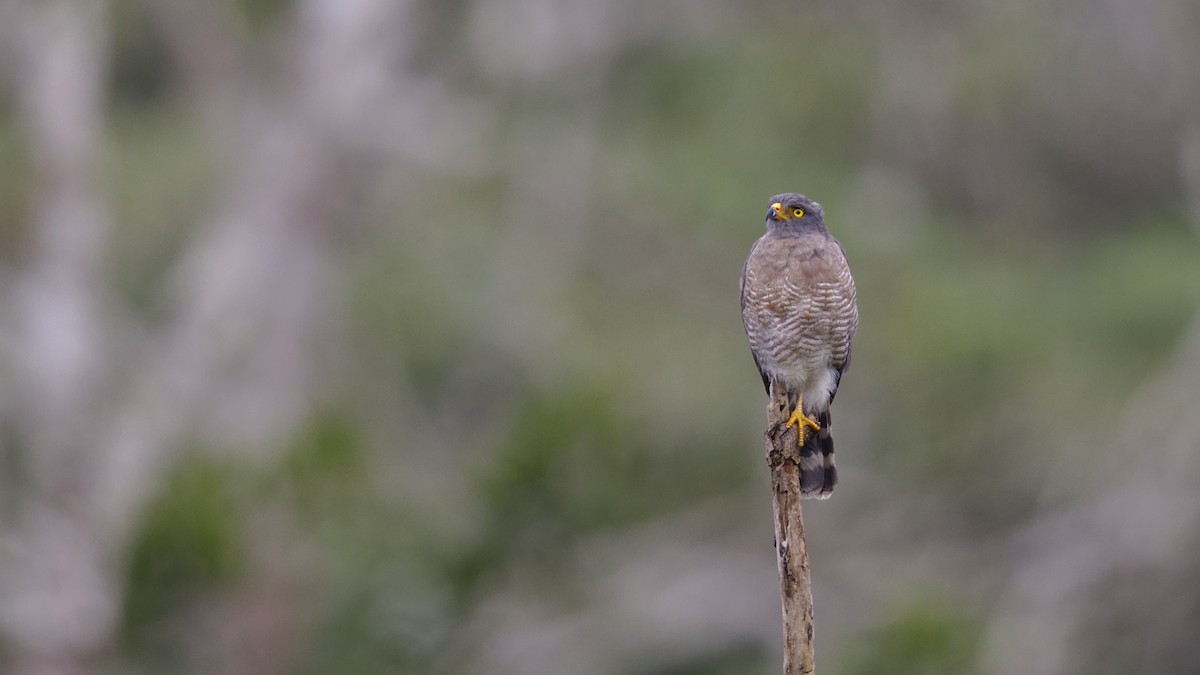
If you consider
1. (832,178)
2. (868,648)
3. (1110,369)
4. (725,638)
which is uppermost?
(832,178)

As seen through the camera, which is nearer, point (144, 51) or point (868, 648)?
point (868, 648)

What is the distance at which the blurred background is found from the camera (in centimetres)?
984

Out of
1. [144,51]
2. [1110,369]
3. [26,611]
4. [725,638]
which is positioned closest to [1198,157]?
[1110,369]

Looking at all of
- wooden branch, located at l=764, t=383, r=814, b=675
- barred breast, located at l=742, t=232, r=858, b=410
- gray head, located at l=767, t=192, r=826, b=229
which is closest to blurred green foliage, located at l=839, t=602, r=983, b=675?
barred breast, located at l=742, t=232, r=858, b=410

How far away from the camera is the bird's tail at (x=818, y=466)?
4.56 metres

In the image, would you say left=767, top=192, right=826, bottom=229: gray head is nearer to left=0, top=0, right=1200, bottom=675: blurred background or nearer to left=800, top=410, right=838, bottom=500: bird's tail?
left=800, top=410, right=838, bottom=500: bird's tail

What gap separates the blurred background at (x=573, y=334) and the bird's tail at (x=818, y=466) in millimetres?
3747

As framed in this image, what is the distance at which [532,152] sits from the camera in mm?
14602

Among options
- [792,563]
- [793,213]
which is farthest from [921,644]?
[792,563]

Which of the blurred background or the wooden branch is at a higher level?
the blurred background

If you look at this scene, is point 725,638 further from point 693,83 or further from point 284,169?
point 693,83

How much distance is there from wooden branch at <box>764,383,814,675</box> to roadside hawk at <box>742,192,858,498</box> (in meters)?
0.48

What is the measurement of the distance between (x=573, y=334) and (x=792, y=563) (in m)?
10.5

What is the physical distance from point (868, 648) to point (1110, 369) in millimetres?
6339
